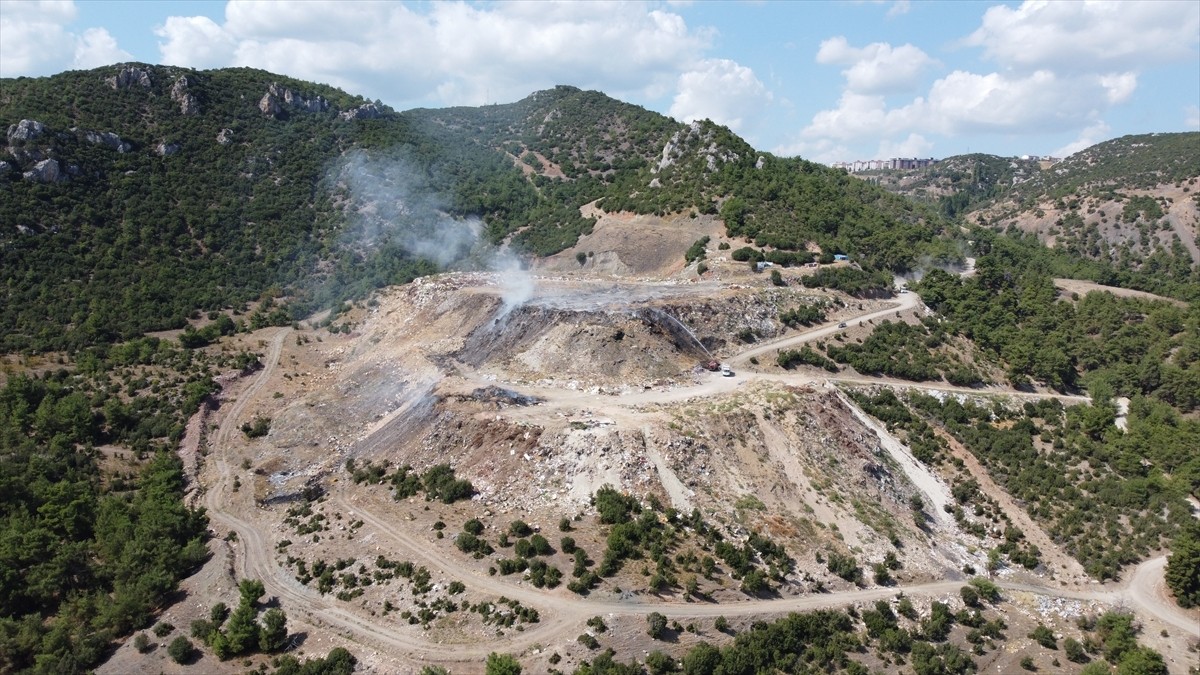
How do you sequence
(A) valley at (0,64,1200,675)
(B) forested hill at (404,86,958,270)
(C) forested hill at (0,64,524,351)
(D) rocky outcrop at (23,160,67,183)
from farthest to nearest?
(B) forested hill at (404,86,958,270) < (D) rocky outcrop at (23,160,67,183) < (C) forested hill at (0,64,524,351) < (A) valley at (0,64,1200,675)

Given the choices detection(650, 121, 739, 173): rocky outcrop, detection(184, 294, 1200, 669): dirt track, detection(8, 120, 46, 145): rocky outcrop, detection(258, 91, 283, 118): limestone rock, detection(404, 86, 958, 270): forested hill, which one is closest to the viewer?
detection(184, 294, 1200, 669): dirt track

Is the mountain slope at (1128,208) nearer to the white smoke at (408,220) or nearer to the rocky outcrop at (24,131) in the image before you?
the white smoke at (408,220)

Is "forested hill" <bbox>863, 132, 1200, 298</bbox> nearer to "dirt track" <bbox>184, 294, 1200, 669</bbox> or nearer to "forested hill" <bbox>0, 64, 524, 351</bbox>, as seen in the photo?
"dirt track" <bbox>184, 294, 1200, 669</bbox>

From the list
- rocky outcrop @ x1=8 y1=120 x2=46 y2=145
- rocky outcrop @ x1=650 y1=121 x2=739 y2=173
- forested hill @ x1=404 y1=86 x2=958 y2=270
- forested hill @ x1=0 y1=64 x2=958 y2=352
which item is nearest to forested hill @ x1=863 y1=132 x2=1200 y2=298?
forested hill @ x1=404 y1=86 x2=958 y2=270

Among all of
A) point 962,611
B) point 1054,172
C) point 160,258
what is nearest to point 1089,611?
point 962,611

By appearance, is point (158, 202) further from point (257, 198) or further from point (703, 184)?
point (703, 184)

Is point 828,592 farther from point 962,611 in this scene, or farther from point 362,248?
point 362,248

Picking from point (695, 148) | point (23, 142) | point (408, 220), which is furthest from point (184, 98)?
point (695, 148)
